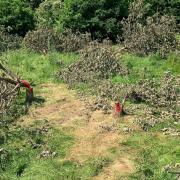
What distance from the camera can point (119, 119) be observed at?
36.5 feet

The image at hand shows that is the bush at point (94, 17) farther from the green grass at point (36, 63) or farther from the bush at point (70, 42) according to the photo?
the green grass at point (36, 63)

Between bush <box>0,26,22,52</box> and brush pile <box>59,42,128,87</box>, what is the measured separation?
2.79 m

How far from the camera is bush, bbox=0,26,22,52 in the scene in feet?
51.0

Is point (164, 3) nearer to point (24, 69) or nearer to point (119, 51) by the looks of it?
point (119, 51)

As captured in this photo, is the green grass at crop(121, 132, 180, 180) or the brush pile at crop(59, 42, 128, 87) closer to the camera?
the green grass at crop(121, 132, 180, 180)

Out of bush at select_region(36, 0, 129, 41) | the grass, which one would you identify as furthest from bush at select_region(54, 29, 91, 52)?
the grass

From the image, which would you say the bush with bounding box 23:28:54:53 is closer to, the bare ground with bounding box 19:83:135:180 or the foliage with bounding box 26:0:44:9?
the bare ground with bounding box 19:83:135:180

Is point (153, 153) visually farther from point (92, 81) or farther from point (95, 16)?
point (95, 16)

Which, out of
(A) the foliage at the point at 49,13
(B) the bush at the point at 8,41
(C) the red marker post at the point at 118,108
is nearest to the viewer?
(C) the red marker post at the point at 118,108

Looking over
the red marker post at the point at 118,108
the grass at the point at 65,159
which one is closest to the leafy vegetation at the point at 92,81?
the grass at the point at 65,159

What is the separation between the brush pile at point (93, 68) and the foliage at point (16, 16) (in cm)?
348

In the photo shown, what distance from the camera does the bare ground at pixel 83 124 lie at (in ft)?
31.1

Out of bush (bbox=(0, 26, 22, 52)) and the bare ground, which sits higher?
bush (bbox=(0, 26, 22, 52))

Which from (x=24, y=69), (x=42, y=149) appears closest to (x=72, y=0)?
(x=24, y=69)
